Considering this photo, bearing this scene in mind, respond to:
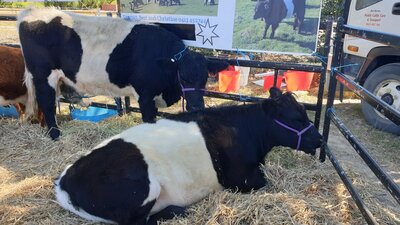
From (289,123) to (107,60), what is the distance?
2.48 m

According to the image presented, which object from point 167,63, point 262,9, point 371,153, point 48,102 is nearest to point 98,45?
point 167,63

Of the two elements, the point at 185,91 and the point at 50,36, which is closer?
the point at 185,91

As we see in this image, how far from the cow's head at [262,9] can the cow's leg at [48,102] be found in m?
2.87

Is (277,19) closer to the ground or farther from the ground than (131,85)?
farther from the ground

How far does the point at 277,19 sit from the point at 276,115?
1.37 metres

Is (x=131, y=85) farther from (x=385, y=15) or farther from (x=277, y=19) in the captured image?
(x=385, y=15)

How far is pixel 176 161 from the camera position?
307cm

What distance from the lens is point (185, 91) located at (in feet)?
14.4

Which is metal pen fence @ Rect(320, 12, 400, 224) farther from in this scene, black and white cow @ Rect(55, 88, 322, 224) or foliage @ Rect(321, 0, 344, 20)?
foliage @ Rect(321, 0, 344, 20)

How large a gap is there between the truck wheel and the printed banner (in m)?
2.54

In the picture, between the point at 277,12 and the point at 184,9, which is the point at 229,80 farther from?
the point at 277,12

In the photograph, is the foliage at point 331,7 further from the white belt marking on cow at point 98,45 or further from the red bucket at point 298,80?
the white belt marking on cow at point 98,45

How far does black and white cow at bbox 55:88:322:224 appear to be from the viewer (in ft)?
9.31

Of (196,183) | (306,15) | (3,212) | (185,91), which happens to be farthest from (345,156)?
(3,212)
